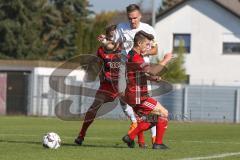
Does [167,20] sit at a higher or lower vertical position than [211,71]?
higher

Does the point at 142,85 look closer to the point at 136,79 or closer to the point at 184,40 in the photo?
the point at 136,79

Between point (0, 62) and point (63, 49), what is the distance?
2626cm

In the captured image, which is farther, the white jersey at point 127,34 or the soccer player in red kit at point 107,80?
the white jersey at point 127,34

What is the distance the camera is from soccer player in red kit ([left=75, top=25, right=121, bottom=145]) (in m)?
12.9

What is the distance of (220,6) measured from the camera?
54781 millimetres

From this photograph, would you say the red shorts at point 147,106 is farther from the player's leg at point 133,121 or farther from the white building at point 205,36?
the white building at point 205,36

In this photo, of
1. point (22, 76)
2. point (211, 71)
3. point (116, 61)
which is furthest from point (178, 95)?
point (116, 61)

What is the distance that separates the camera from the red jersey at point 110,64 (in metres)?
13.1

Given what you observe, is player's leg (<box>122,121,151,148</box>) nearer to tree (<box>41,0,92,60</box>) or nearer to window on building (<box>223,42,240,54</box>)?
window on building (<box>223,42,240,54</box>)

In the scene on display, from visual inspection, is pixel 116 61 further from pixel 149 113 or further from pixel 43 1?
pixel 43 1

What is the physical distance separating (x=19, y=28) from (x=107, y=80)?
49.9 metres

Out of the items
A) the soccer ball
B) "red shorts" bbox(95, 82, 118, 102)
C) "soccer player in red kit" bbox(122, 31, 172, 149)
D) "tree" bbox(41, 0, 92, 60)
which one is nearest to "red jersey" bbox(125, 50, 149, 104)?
"soccer player in red kit" bbox(122, 31, 172, 149)

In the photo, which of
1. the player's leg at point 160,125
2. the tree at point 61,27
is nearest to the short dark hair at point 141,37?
the player's leg at point 160,125

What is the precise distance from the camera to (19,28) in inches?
2445
